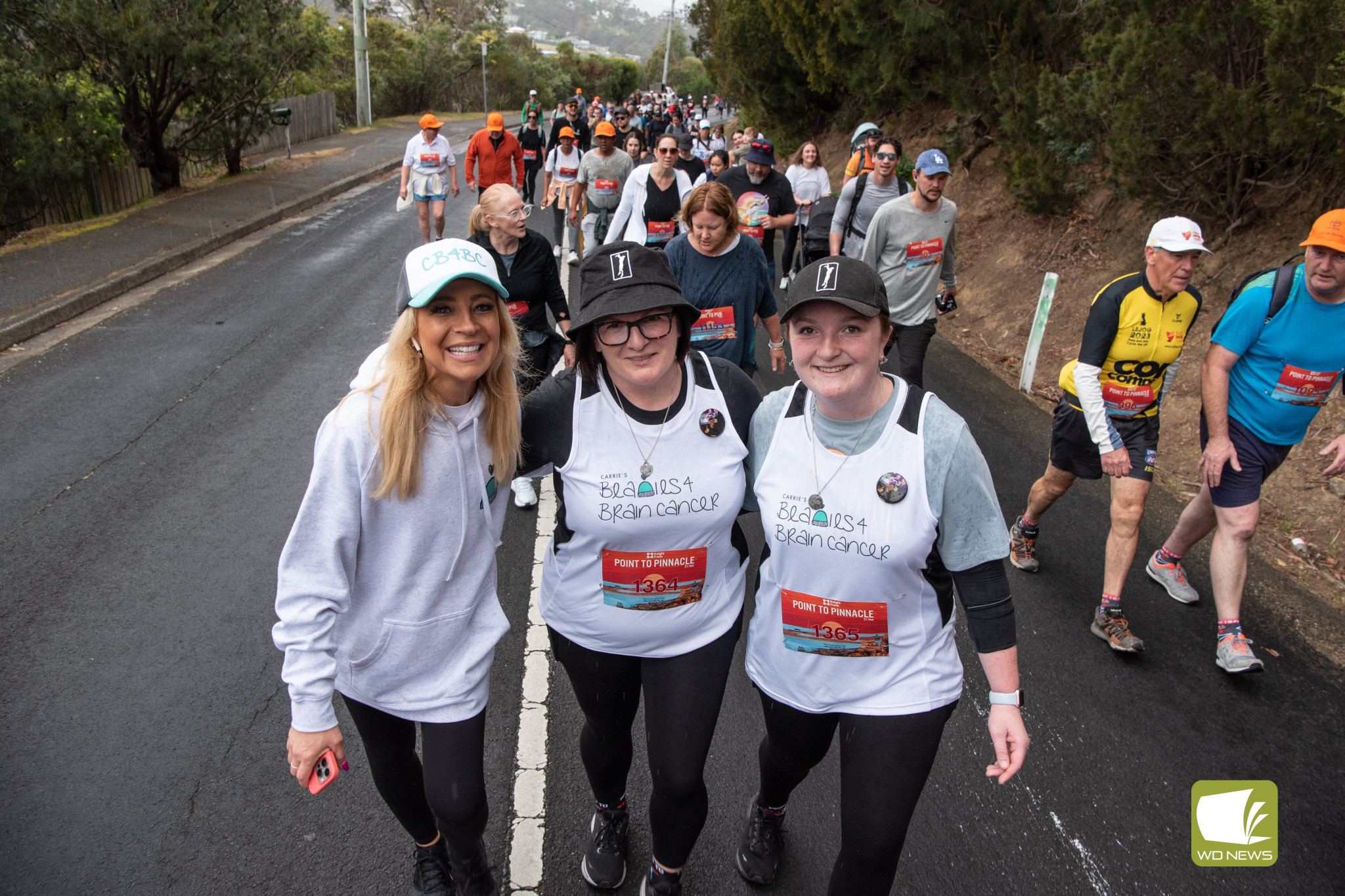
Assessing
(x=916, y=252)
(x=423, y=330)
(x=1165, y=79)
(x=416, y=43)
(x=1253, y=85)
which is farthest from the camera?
(x=416, y=43)

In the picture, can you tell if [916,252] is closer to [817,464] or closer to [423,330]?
[817,464]

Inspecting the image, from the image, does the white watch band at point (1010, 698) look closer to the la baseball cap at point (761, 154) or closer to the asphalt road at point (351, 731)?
the asphalt road at point (351, 731)

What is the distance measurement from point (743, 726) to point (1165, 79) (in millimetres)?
7400

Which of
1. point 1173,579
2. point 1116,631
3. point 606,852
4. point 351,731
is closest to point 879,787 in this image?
point 606,852

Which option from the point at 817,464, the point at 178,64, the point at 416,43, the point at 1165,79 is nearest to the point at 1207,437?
the point at 817,464

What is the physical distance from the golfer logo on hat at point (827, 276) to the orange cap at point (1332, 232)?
2622 millimetres

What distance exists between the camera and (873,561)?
2.25 meters

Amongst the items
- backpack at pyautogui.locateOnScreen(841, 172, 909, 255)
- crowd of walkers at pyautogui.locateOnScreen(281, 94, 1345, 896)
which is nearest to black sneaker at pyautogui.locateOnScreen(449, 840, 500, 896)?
crowd of walkers at pyautogui.locateOnScreen(281, 94, 1345, 896)

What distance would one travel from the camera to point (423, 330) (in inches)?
87.3

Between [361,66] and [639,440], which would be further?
[361,66]

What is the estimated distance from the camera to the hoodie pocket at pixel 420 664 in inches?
91.9

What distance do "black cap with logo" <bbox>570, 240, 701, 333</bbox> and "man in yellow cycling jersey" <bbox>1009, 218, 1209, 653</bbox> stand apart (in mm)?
2689

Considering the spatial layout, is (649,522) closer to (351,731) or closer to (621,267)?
(621,267)

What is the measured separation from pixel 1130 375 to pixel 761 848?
9.79 feet
